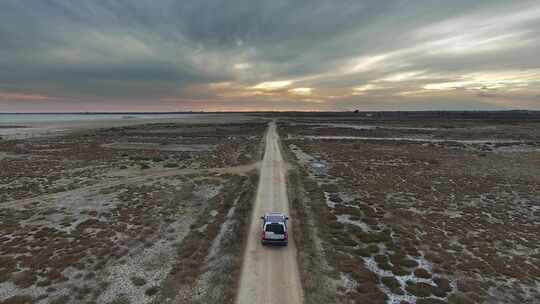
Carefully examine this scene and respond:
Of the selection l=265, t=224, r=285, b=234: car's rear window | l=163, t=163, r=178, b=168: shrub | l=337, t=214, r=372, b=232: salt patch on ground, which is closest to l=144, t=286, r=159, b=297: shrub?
l=265, t=224, r=285, b=234: car's rear window

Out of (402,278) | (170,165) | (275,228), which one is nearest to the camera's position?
(402,278)

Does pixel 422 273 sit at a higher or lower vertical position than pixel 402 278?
higher

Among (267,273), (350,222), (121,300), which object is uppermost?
(267,273)

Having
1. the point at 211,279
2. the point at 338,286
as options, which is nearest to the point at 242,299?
the point at 211,279

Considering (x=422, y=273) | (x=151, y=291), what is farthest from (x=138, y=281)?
(x=422, y=273)

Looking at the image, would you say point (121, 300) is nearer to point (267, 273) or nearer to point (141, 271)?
point (141, 271)

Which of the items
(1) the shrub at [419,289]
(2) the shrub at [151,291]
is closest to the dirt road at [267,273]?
(2) the shrub at [151,291]

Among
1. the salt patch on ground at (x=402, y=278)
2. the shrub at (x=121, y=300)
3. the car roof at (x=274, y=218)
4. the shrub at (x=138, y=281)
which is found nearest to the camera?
the shrub at (x=121, y=300)

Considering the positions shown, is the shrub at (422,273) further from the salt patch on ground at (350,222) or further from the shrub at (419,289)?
the salt patch on ground at (350,222)

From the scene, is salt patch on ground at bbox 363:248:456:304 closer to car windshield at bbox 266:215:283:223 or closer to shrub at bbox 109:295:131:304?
car windshield at bbox 266:215:283:223
